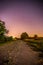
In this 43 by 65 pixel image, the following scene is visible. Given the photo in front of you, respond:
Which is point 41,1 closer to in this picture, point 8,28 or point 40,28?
point 40,28

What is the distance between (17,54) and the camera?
5.80 feet

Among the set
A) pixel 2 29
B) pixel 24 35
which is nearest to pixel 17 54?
pixel 24 35

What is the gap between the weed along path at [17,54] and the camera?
5.58 feet

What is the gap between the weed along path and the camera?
5.58 ft

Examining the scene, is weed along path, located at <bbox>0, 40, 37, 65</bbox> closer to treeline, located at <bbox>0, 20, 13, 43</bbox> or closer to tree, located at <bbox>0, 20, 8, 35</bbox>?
treeline, located at <bbox>0, 20, 13, 43</bbox>

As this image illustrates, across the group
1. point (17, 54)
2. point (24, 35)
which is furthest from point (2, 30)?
point (17, 54)

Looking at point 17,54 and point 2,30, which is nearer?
point 17,54

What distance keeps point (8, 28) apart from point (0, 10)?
0.90 ft

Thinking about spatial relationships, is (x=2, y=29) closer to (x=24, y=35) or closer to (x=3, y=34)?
(x=3, y=34)

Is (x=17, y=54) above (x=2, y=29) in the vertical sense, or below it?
below

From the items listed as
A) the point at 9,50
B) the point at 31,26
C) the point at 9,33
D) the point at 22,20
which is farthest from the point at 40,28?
the point at 9,50

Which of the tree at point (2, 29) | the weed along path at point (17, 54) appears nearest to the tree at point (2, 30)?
the tree at point (2, 29)

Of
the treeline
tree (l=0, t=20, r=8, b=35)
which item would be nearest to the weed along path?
the treeline

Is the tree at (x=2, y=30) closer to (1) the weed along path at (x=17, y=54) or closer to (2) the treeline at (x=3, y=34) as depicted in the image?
(2) the treeline at (x=3, y=34)
